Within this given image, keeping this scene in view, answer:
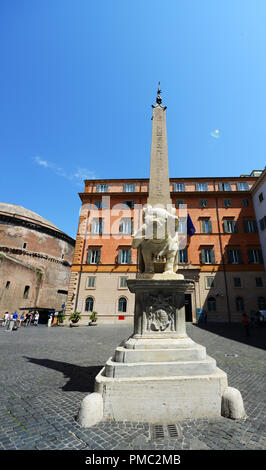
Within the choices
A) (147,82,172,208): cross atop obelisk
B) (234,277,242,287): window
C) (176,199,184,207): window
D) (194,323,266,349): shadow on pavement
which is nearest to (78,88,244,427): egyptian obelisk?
(147,82,172,208): cross atop obelisk

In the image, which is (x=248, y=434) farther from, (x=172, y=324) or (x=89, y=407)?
(x=89, y=407)

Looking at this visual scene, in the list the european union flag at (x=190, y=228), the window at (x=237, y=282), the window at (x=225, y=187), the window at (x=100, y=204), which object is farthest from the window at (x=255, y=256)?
the window at (x=100, y=204)

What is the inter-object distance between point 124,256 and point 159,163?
15648 millimetres

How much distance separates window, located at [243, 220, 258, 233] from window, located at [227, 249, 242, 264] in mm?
2502

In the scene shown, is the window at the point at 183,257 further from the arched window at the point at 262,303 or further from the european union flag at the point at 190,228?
the arched window at the point at 262,303

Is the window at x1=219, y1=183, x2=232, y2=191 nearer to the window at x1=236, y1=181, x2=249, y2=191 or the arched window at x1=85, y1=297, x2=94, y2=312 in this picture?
the window at x1=236, y1=181, x2=249, y2=191

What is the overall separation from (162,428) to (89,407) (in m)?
0.85

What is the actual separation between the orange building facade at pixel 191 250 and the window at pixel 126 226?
40mm

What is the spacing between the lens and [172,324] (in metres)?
3.16

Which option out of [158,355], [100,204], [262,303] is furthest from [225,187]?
[158,355]

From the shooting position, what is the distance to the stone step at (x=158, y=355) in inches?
110

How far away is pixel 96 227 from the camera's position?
21094 millimetres

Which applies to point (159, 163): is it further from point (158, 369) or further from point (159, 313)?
point (158, 369)
